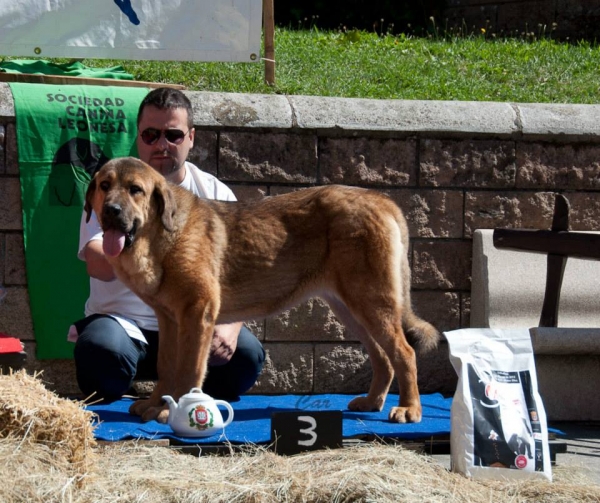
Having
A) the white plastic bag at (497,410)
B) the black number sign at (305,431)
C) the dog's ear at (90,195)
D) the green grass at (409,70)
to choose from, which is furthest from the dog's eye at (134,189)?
the green grass at (409,70)

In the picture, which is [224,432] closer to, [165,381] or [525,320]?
[165,381]

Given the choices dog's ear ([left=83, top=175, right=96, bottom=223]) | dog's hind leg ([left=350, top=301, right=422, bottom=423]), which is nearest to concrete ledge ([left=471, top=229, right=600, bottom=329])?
dog's hind leg ([left=350, top=301, right=422, bottom=423])

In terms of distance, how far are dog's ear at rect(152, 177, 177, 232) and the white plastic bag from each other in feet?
5.53

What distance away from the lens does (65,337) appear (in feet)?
20.6

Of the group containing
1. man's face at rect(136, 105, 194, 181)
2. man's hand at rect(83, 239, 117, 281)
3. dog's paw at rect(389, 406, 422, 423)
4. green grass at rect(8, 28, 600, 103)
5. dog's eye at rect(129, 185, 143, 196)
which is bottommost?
dog's paw at rect(389, 406, 422, 423)

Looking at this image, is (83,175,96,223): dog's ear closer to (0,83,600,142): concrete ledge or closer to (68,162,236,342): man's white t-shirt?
(68,162,236,342): man's white t-shirt

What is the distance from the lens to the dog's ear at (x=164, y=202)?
4910 millimetres

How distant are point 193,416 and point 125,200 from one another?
1187 mm

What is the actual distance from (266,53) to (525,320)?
10.1 ft

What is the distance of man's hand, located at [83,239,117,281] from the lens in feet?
17.1

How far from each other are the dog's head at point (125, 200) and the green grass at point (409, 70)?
2894 millimetres

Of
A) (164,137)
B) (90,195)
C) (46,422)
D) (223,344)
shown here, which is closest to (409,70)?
(164,137)

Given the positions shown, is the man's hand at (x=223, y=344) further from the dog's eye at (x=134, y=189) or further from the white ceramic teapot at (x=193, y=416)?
the dog's eye at (x=134, y=189)

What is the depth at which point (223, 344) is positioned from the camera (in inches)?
221
